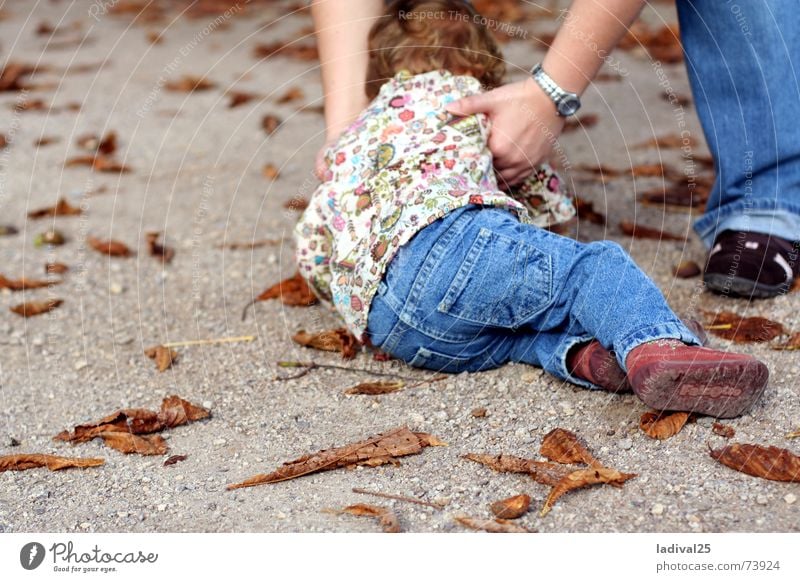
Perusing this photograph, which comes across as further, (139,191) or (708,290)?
(139,191)

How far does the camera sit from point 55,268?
287cm

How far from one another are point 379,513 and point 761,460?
0.66 m

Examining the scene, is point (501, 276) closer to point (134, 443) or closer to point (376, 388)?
point (376, 388)

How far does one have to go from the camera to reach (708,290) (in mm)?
2449

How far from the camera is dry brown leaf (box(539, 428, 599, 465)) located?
1.72 m

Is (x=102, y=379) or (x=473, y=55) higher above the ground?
(x=473, y=55)

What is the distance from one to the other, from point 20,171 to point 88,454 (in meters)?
2.08

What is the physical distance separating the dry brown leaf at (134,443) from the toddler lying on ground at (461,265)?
0.49 metres

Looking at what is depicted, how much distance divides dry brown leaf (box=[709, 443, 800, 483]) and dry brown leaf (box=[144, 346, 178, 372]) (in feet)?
4.11

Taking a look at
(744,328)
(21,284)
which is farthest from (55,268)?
(744,328)

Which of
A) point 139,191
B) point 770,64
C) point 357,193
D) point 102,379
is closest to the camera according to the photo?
point 357,193

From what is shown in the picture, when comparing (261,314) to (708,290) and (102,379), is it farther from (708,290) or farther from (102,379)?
(708,290)
